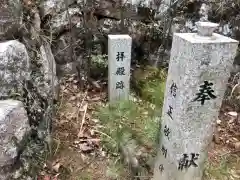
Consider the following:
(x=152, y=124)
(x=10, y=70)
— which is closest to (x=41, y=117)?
(x=10, y=70)

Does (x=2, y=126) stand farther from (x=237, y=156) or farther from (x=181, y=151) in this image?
(x=237, y=156)

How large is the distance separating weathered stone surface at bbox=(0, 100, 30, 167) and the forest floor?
1.89 feet

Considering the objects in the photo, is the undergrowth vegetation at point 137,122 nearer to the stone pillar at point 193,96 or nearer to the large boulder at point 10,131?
the stone pillar at point 193,96

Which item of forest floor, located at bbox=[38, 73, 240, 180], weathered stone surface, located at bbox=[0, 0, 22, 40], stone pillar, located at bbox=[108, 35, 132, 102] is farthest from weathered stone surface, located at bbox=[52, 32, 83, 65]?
weathered stone surface, located at bbox=[0, 0, 22, 40]

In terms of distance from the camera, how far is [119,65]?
5.08m

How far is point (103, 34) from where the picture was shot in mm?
5961

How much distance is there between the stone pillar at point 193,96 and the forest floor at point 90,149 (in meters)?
0.71

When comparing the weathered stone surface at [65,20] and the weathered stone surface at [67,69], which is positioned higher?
the weathered stone surface at [65,20]

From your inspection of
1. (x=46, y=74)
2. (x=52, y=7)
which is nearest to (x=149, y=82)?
(x=46, y=74)

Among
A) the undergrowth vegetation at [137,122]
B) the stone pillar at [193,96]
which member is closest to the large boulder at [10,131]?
the undergrowth vegetation at [137,122]

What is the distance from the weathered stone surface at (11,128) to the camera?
9.50 ft

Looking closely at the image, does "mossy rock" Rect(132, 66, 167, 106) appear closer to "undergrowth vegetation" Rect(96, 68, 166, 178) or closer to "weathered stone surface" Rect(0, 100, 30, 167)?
"undergrowth vegetation" Rect(96, 68, 166, 178)

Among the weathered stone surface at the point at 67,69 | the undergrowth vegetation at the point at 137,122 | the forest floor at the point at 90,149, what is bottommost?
the forest floor at the point at 90,149

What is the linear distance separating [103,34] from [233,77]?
262cm
